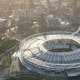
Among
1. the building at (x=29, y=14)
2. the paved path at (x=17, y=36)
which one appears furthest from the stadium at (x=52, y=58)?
the building at (x=29, y=14)

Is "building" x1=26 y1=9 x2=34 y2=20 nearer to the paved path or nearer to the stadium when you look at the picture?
the paved path

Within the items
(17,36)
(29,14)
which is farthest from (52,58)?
(29,14)

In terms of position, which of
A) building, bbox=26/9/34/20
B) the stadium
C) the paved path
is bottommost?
the paved path

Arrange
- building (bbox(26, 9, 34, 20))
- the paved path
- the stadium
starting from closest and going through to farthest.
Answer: the stadium → the paved path → building (bbox(26, 9, 34, 20))

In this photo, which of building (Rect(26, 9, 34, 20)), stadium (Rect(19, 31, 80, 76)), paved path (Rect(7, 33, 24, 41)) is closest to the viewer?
stadium (Rect(19, 31, 80, 76))

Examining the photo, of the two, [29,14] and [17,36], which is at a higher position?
[29,14]

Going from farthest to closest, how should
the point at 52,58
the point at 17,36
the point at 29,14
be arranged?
the point at 29,14, the point at 17,36, the point at 52,58

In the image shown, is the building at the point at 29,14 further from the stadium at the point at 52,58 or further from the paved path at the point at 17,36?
the stadium at the point at 52,58

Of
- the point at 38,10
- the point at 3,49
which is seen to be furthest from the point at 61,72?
the point at 38,10

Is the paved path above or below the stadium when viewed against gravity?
below

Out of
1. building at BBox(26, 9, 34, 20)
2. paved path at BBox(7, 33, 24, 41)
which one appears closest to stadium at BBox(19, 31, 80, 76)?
paved path at BBox(7, 33, 24, 41)

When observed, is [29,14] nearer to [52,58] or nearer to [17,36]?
[17,36]
